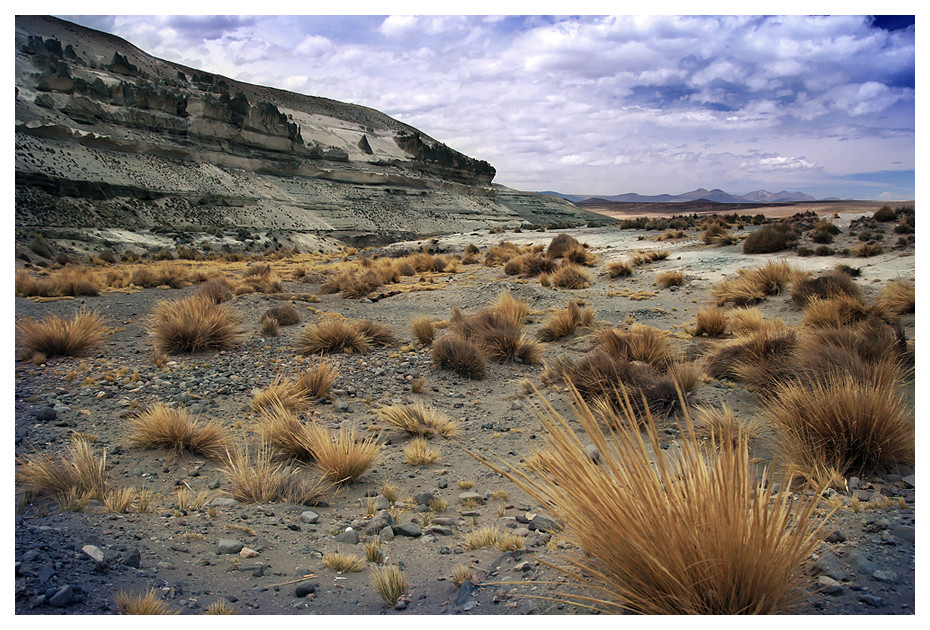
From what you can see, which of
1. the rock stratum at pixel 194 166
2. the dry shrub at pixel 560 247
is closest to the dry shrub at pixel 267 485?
the dry shrub at pixel 560 247

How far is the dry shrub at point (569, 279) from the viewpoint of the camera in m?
14.3

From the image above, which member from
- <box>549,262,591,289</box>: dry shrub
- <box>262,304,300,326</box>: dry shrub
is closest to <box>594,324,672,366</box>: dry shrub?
<box>262,304,300,326</box>: dry shrub

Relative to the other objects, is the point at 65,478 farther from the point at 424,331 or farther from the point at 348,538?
the point at 424,331

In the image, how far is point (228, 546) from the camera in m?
3.01

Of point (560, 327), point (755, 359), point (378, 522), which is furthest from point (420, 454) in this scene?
point (560, 327)

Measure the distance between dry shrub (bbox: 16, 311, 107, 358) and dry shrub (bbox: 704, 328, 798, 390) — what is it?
904cm

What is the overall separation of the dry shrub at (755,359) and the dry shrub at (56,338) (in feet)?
Result: 29.7

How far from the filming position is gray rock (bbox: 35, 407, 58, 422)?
17.3 ft

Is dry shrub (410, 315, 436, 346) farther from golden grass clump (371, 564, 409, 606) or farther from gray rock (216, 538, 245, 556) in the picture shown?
golden grass clump (371, 564, 409, 606)

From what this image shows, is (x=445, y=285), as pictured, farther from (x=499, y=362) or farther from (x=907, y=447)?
(x=907, y=447)

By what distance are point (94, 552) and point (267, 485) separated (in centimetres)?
131

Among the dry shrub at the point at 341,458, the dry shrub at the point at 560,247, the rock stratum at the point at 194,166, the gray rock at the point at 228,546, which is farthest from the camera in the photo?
the rock stratum at the point at 194,166

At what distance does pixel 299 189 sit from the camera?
53.4 meters

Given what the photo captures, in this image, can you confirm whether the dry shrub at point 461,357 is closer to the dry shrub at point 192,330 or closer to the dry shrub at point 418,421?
the dry shrub at point 418,421
